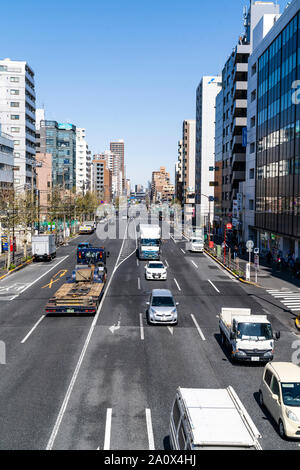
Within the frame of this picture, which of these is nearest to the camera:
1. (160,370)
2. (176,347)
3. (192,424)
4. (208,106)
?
(192,424)

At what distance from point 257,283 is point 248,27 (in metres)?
56.6

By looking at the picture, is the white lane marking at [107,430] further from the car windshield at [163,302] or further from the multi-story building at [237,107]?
the multi-story building at [237,107]

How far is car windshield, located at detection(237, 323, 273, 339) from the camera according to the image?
1953 centimetres

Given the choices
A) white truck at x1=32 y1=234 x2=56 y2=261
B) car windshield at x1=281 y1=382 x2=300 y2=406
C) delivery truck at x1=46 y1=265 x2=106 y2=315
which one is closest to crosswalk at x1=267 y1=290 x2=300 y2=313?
delivery truck at x1=46 y1=265 x2=106 y2=315

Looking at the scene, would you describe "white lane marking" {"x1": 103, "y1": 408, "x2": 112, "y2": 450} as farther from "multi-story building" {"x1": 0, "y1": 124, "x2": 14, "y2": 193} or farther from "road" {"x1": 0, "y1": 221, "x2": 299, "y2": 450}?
"multi-story building" {"x1": 0, "y1": 124, "x2": 14, "y2": 193}

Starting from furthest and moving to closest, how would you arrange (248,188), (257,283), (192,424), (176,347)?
1. (248,188)
2. (257,283)
3. (176,347)
4. (192,424)

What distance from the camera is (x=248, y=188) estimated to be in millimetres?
67625

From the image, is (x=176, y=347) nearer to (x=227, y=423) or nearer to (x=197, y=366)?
(x=197, y=366)

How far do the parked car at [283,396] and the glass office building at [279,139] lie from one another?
1244 inches

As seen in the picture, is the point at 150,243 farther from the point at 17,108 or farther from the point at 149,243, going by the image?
the point at 17,108

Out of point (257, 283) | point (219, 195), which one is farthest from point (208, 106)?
point (257, 283)

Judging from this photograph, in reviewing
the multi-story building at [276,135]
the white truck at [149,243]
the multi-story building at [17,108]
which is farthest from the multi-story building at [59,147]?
the white truck at [149,243]

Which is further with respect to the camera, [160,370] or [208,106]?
[208,106]

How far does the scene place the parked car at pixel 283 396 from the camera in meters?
12.8
